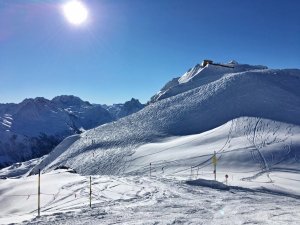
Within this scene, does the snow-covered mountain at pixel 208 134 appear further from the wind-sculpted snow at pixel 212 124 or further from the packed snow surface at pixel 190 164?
the packed snow surface at pixel 190 164

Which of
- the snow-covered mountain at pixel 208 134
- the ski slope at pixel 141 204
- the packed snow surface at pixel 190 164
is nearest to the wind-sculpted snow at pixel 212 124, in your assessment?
the snow-covered mountain at pixel 208 134

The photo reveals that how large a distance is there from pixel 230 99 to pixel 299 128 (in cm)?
3103

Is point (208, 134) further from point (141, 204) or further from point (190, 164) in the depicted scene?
point (141, 204)

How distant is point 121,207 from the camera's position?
66.8 feet

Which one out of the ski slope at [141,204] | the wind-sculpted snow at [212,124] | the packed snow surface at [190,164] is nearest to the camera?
the ski slope at [141,204]

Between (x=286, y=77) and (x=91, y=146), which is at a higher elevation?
(x=286, y=77)

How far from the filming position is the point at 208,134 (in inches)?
2798

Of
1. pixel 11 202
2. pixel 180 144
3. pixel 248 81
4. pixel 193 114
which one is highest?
pixel 248 81

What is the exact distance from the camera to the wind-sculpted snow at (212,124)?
196 feet

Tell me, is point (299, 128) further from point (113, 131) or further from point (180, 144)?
point (113, 131)

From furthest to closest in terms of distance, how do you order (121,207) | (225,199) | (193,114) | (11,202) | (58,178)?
(193,114), (58,178), (11,202), (225,199), (121,207)

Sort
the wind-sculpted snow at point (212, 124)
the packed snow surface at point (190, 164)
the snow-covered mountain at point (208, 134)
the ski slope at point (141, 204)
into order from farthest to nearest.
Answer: the wind-sculpted snow at point (212, 124) < the snow-covered mountain at point (208, 134) < the packed snow surface at point (190, 164) < the ski slope at point (141, 204)

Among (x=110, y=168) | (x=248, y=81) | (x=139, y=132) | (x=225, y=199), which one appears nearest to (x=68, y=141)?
(x=139, y=132)

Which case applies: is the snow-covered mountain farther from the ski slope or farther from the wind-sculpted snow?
the ski slope
